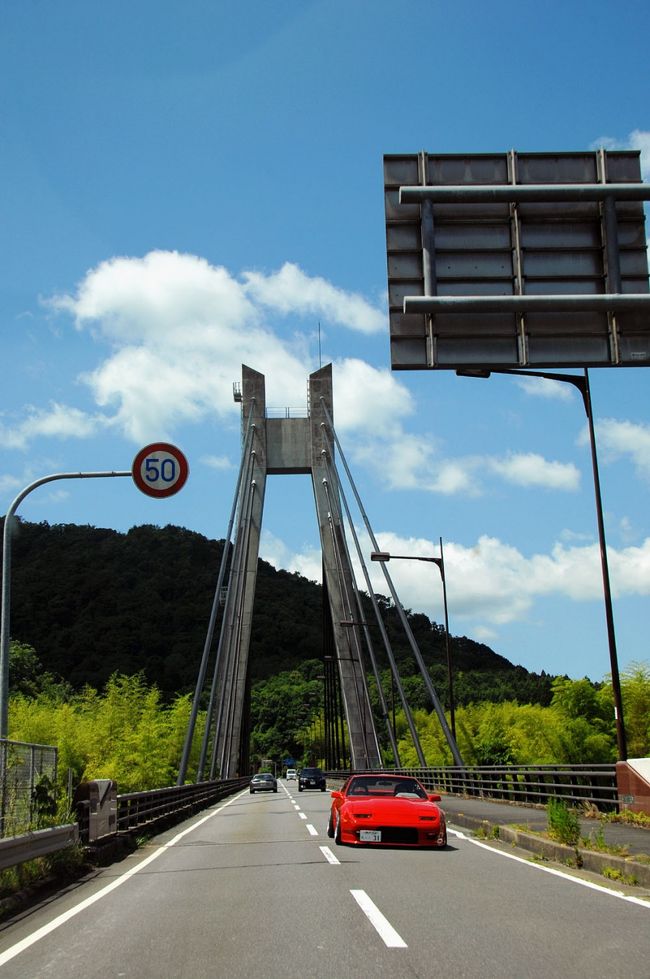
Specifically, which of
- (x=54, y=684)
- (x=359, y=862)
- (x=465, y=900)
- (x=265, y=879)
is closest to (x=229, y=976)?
(x=465, y=900)

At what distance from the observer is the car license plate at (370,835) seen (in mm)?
14841

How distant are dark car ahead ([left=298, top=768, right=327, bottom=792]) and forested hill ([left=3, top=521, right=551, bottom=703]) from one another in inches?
1711

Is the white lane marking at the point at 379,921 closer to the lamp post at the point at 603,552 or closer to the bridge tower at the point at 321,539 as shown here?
the lamp post at the point at 603,552

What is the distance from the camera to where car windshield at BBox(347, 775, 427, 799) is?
15.8m

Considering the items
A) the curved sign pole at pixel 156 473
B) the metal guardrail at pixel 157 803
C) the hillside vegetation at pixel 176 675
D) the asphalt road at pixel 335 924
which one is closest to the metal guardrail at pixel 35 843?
the asphalt road at pixel 335 924

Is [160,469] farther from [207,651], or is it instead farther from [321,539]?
[321,539]

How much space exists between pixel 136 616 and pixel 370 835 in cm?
11361

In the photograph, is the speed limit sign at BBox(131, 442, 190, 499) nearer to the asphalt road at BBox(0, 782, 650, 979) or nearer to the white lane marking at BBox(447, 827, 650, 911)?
the asphalt road at BBox(0, 782, 650, 979)

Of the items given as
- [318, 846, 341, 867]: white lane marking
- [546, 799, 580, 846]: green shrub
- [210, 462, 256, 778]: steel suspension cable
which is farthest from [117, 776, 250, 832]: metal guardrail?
[210, 462, 256, 778]: steel suspension cable

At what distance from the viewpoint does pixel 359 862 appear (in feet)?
42.7

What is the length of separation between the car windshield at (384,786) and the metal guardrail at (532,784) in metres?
4.20

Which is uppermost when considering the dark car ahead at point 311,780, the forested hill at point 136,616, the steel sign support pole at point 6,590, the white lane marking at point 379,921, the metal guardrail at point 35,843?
the forested hill at point 136,616

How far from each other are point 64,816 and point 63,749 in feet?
202

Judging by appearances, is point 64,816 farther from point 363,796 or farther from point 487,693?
point 487,693
